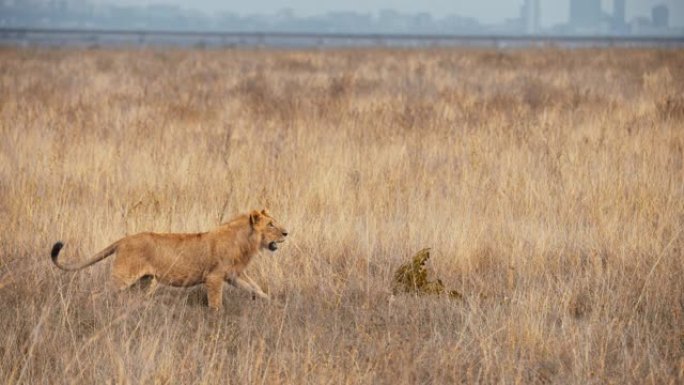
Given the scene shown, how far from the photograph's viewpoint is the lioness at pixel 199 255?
527cm

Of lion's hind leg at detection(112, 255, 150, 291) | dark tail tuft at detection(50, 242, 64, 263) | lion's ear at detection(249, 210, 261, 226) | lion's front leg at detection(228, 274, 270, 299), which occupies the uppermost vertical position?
lion's ear at detection(249, 210, 261, 226)

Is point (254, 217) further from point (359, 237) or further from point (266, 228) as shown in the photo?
point (359, 237)

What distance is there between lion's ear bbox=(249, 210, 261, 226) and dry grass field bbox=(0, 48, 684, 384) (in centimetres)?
47

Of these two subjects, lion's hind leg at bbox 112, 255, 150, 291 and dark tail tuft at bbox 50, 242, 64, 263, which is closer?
dark tail tuft at bbox 50, 242, 64, 263

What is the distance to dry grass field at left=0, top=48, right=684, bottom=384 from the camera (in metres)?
4.57

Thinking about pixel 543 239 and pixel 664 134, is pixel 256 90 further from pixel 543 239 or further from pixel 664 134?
pixel 543 239

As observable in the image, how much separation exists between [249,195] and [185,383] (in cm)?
414

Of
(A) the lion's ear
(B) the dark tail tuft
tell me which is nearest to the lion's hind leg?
(B) the dark tail tuft

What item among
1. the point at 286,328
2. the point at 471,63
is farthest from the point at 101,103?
the point at 471,63

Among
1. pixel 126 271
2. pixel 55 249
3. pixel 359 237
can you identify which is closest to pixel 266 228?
pixel 126 271

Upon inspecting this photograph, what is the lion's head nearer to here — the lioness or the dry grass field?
the lioness

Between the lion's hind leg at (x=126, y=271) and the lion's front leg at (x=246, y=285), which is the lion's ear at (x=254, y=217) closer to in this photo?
the lion's front leg at (x=246, y=285)

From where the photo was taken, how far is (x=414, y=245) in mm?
6789

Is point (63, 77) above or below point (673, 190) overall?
above
